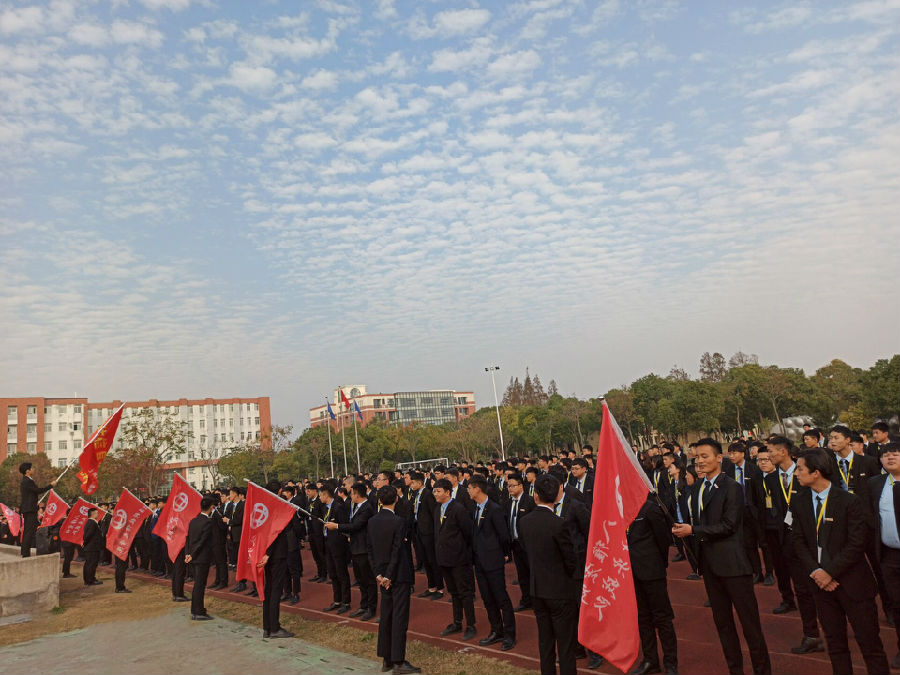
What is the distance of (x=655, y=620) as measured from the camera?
536 centimetres

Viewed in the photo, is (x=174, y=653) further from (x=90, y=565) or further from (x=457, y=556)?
(x=90, y=565)

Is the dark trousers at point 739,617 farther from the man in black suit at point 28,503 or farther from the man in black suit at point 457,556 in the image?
the man in black suit at point 28,503

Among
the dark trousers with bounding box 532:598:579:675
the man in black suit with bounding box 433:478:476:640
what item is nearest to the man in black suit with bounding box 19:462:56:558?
the man in black suit with bounding box 433:478:476:640

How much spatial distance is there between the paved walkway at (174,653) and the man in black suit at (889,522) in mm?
4912

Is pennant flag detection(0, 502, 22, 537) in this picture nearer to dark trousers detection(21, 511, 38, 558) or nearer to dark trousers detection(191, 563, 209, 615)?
dark trousers detection(21, 511, 38, 558)

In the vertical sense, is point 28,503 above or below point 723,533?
above

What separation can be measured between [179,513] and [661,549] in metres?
9.09

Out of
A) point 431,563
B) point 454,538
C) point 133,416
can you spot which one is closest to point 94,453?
point 431,563

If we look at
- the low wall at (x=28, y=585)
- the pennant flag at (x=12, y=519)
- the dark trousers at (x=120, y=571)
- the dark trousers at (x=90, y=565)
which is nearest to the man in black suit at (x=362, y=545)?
the low wall at (x=28, y=585)

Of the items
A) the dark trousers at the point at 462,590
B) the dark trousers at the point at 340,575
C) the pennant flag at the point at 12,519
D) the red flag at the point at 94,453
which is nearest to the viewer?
the dark trousers at the point at 462,590

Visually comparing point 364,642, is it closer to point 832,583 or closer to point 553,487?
point 553,487

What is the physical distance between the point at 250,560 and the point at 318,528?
9.97ft

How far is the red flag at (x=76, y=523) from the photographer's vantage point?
15.0m

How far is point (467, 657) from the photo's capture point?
6.51m
